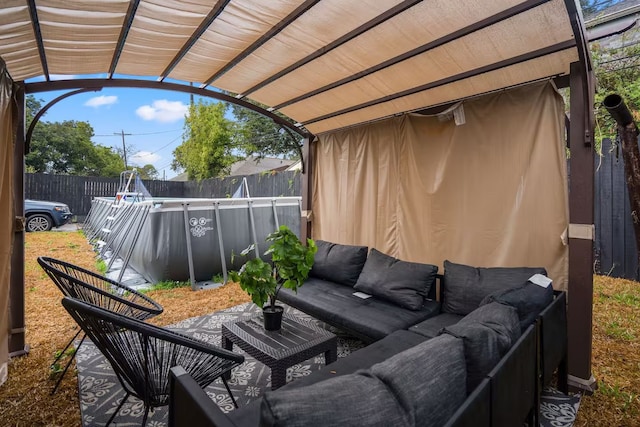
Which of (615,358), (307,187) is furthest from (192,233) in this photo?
(615,358)

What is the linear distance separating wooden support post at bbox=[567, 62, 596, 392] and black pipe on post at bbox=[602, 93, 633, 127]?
553 mm

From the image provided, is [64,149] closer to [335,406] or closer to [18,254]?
[18,254]

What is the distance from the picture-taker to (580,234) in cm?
243

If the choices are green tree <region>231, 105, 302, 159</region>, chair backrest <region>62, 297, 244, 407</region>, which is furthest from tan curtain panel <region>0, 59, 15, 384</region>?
green tree <region>231, 105, 302, 159</region>

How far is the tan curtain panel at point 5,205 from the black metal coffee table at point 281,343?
1660mm

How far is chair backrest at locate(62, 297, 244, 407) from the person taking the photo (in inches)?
61.5

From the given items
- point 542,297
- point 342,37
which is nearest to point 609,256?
point 542,297

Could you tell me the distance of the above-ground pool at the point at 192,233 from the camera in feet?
16.5

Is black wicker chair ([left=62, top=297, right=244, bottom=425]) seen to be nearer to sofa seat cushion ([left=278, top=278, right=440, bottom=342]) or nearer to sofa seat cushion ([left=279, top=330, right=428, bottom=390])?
sofa seat cushion ([left=279, top=330, right=428, bottom=390])

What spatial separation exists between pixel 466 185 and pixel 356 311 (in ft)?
5.30

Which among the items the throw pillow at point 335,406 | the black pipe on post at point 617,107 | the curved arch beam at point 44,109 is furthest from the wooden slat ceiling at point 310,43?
Answer: the throw pillow at point 335,406

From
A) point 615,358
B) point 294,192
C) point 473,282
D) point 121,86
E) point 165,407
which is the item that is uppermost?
point 121,86

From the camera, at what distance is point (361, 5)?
210cm

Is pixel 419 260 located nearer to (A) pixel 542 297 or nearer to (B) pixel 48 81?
(A) pixel 542 297
